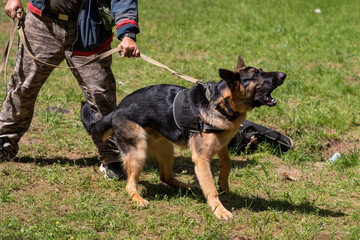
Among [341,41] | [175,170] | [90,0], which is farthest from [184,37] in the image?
[90,0]

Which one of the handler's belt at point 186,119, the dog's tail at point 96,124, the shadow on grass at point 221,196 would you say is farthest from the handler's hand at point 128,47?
the shadow on grass at point 221,196

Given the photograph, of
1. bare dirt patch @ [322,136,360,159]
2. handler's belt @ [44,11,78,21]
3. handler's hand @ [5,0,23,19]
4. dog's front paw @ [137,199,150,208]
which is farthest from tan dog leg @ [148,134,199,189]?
bare dirt patch @ [322,136,360,159]

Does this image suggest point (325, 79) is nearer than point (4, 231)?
No

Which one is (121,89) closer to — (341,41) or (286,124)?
(286,124)

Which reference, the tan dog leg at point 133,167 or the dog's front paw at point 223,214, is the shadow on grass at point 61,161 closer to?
the tan dog leg at point 133,167

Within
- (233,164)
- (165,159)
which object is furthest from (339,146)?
(165,159)

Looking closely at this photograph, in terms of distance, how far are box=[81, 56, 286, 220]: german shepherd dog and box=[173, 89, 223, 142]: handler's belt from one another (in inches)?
1.2

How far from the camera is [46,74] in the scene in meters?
5.94

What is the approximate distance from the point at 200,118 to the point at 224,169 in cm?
71

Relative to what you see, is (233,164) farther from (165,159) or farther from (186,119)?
(186,119)

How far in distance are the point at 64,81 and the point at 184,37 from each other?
10.9 feet

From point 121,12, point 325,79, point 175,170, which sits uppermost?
point 121,12

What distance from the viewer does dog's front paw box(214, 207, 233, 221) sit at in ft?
16.7

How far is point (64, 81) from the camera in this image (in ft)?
29.8
